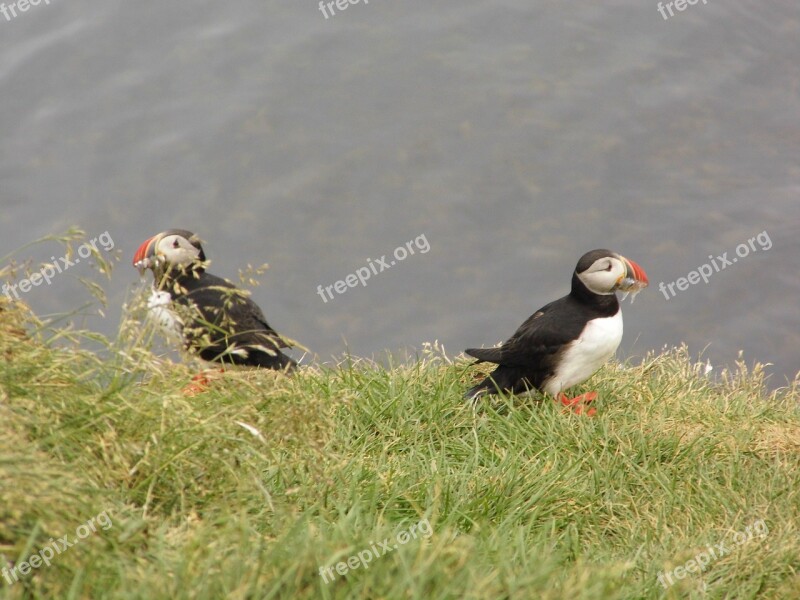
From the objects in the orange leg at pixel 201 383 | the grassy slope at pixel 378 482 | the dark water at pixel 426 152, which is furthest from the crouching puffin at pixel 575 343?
the dark water at pixel 426 152

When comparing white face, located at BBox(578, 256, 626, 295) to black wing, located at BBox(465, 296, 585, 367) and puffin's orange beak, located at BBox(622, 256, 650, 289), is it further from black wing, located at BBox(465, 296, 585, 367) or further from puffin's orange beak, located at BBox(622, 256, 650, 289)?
black wing, located at BBox(465, 296, 585, 367)

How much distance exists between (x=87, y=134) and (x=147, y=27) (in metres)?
1.63

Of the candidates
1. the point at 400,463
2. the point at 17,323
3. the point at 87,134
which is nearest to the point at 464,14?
the point at 87,134

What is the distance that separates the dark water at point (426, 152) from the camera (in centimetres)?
1006

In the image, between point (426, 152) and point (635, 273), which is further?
point (426, 152)

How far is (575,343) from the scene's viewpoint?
18.6 ft

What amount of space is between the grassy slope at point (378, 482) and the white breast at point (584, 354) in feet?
0.67

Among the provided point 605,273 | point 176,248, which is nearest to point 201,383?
point 176,248

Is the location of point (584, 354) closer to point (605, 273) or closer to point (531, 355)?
point (531, 355)

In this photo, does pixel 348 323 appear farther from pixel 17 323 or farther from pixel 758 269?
pixel 17 323

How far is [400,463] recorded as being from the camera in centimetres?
474

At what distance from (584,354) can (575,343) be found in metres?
0.07

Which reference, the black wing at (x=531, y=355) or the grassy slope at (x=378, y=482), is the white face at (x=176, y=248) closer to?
the grassy slope at (x=378, y=482)

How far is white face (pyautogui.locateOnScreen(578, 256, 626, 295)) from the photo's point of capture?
18.6 feet
